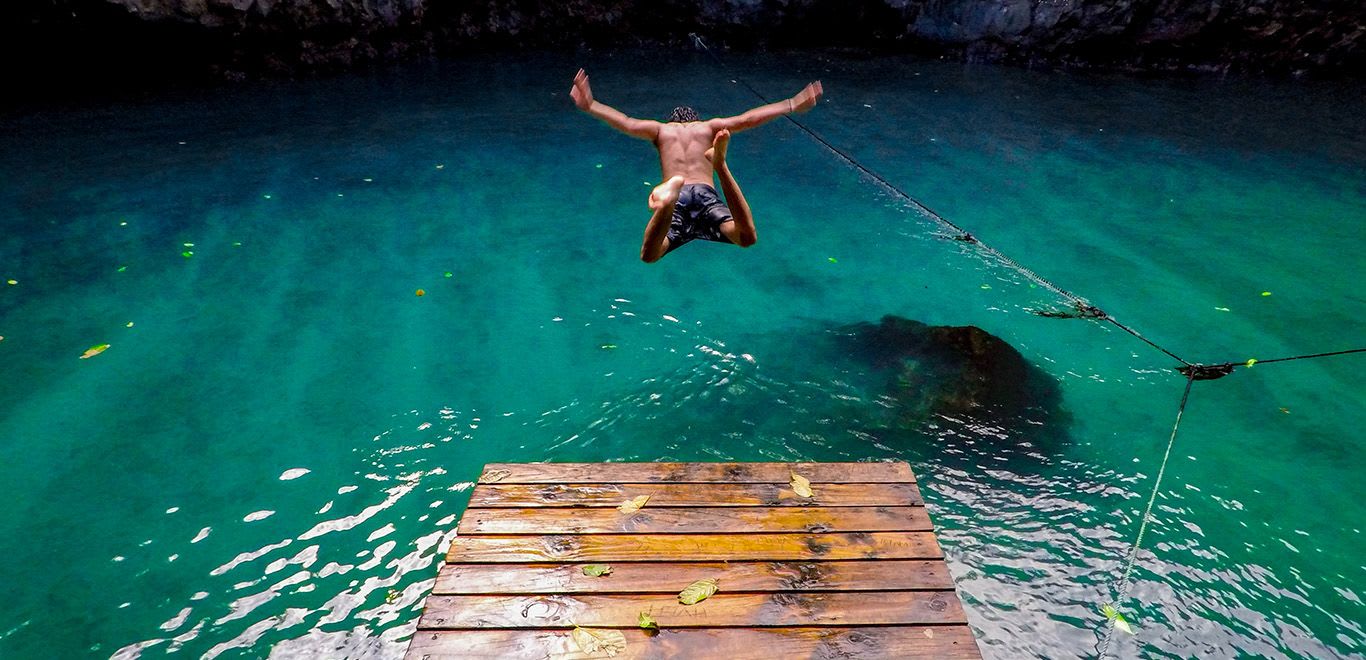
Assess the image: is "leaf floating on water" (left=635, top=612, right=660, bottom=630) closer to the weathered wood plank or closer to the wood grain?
the weathered wood plank

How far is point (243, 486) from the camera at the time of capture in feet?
12.4

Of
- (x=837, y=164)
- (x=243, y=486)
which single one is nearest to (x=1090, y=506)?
(x=243, y=486)

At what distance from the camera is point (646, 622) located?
92.0 inches

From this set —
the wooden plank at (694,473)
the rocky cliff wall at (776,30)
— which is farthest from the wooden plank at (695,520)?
the rocky cliff wall at (776,30)

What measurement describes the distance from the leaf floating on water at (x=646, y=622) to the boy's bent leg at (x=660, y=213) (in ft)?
6.59

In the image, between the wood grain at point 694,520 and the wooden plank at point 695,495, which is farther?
the wooden plank at point 695,495

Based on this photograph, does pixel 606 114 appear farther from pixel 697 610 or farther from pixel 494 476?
pixel 697 610

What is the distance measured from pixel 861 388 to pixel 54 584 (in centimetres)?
439

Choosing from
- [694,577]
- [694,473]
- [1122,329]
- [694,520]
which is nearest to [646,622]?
[694,577]

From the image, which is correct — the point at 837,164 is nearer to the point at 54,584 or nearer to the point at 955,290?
the point at 955,290

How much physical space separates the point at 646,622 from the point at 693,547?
403mm

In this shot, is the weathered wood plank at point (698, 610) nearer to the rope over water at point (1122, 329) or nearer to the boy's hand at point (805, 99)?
the rope over water at point (1122, 329)

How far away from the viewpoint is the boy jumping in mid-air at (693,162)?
4.08 metres

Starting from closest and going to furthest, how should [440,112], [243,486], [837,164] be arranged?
[243,486] → [837,164] → [440,112]
